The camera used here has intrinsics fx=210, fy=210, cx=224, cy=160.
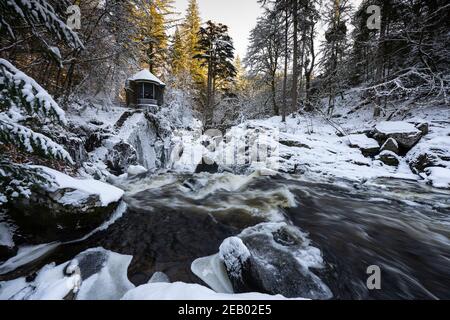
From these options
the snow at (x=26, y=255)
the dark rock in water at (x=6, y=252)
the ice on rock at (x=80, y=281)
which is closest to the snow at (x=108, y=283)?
the ice on rock at (x=80, y=281)

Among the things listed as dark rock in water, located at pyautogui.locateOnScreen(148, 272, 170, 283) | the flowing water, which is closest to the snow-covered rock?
the flowing water

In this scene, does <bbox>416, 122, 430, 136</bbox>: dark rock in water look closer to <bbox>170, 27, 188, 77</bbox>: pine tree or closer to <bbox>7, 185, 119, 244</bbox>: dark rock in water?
<bbox>7, 185, 119, 244</bbox>: dark rock in water

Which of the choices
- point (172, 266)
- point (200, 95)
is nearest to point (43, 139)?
point (172, 266)

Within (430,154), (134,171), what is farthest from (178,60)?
(430,154)

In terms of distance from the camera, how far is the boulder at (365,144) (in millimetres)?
10063

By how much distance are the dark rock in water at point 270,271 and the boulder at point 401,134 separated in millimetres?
9095

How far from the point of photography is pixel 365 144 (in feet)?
34.8

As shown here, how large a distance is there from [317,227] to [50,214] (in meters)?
5.07

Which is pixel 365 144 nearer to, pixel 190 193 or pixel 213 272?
pixel 190 193

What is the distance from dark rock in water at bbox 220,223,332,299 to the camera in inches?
106

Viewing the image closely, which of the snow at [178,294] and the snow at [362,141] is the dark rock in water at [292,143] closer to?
the snow at [362,141]

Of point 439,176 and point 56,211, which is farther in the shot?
point 439,176

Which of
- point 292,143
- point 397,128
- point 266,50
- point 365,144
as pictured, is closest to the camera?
point 397,128
